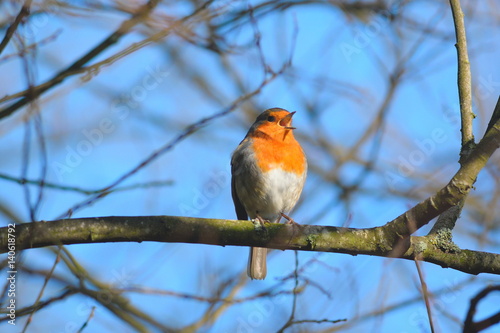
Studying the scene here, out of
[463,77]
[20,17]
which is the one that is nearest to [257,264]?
[463,77]

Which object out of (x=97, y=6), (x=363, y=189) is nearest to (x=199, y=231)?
(x=97, y=6)

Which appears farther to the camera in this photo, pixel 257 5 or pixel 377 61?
pixel 377 61

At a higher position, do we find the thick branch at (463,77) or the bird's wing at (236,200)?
the bird's wing at (236,200)

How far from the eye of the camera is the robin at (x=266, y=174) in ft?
16.6

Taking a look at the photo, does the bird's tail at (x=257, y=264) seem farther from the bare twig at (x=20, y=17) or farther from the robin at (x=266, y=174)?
the bare twig at (x=20, y=17)

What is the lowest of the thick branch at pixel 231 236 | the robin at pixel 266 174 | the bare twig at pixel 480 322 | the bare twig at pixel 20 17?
the bare twig at pixel 480 322

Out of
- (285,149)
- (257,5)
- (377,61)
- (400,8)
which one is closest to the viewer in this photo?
(257,5)

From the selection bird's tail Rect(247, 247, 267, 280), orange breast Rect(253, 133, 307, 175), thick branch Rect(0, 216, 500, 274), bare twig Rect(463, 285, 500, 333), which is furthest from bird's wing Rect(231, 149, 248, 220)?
bare twig Rect(463, 285, 500, 333)

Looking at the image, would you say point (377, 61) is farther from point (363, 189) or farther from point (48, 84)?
point (48, 84)

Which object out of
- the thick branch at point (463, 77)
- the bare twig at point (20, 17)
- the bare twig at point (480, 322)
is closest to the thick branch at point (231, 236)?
the thick branch at point (463, 77)

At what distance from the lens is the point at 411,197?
17.4 feet

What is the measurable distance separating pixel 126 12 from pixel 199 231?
1475 mm

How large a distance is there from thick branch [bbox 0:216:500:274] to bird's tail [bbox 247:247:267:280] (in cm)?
156

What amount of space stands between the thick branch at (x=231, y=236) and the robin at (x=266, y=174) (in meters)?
1.60
